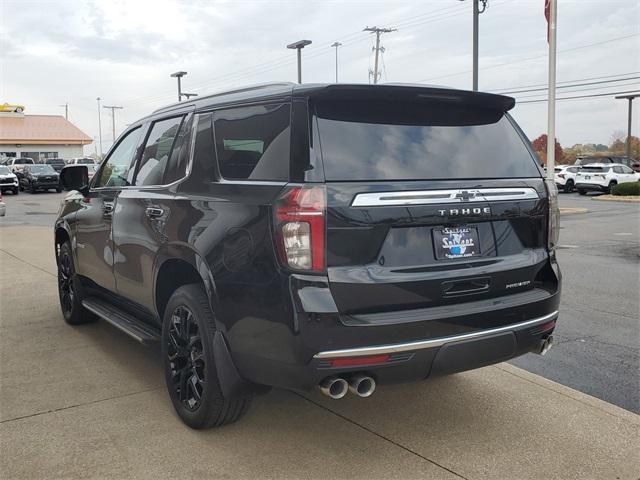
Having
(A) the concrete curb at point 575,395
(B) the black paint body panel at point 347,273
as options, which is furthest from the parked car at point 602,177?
(B) the black paint body panel at point 347,273

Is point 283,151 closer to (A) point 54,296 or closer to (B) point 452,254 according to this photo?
(B) point 452,254

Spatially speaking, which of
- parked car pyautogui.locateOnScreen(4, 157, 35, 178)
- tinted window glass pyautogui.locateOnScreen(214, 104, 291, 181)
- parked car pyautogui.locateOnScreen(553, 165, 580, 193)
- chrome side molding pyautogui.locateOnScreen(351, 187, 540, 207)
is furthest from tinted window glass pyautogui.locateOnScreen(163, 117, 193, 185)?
parked car pyautogui.locateOnScreen(4, 157, 35, 178)

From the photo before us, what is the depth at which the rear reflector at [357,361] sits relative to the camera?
2.88 meters

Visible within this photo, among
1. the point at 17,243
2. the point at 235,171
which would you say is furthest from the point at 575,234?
→ the point at 235,171

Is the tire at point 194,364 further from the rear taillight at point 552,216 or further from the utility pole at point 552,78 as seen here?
the utility pole at point 552,78

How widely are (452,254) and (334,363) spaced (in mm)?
837

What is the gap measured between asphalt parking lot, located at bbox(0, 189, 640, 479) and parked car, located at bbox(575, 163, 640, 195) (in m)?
28.9

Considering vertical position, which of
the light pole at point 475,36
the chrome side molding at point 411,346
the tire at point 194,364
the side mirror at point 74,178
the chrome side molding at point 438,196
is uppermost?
the light pole at point 475,36

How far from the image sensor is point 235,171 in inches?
135

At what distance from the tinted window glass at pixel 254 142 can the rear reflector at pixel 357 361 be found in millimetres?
899

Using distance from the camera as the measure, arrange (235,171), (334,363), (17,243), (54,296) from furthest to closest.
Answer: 1. (17,243)
2. (54,296)
3. (235,171)
4. (334,363)

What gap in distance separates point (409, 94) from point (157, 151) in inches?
77.1

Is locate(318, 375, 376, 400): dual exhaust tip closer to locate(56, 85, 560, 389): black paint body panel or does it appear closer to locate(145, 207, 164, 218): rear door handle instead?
locate(56, 85, 560, 389): black paint body panel

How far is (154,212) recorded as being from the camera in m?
4.01
